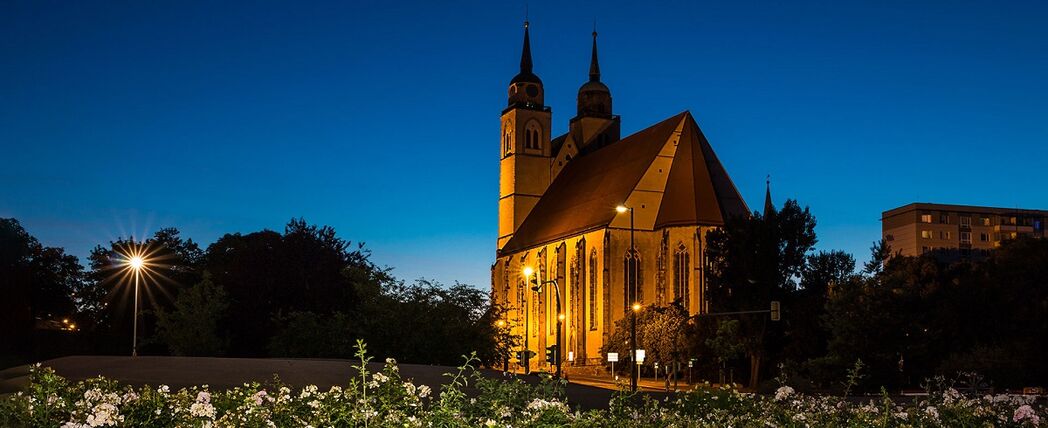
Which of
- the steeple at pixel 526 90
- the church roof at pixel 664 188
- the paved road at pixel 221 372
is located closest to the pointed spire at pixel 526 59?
the steeple at pixel 526 90

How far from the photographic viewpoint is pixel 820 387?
→ 54.2 m

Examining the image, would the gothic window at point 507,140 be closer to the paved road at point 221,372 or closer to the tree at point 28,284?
the tree at point 28,284

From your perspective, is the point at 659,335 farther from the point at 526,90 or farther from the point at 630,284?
the point at 526,90

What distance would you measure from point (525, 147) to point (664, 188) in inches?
960

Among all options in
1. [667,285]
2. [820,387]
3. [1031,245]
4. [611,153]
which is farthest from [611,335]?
[1031,245]

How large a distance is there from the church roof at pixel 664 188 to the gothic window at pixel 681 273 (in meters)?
2.13

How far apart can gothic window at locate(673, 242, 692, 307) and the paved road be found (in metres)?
53.5

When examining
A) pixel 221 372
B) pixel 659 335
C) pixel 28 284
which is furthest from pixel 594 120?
pixel 221 372

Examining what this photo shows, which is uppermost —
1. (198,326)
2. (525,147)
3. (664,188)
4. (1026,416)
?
(525,147)

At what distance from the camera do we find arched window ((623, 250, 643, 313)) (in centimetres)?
7788

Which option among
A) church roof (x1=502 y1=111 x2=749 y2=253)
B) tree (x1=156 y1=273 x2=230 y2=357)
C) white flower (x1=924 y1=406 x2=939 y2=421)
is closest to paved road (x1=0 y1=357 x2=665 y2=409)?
white flower (x1=924 y1=406 x2=939 y2=421)

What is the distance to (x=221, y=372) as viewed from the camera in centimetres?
2197

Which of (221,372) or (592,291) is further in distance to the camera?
(592,291)

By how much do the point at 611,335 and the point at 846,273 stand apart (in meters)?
20.4
